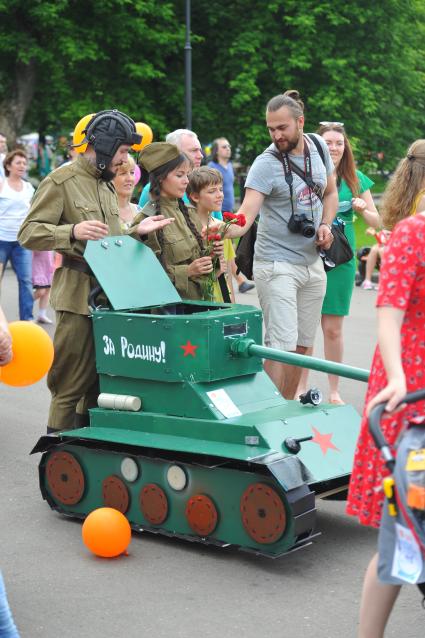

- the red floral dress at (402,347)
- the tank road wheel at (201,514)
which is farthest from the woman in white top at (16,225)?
the red floral dress at (402,347)

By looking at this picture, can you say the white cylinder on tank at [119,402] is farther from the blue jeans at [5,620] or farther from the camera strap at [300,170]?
the blue jeans at [5,620]

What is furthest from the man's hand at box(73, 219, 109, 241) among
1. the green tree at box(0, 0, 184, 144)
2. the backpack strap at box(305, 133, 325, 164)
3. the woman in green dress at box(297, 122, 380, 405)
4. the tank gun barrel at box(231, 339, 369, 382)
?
the green tree at box(0, 0, 184, 144)

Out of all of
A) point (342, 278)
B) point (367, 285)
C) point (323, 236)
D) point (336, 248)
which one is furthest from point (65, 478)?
point (367, 285)

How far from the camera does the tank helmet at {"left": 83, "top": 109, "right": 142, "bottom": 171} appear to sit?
18.6 feet

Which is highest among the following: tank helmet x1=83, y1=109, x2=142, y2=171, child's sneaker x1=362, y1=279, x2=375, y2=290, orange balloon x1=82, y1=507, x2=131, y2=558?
tank helmet x1=83, y1=109, x2=142, y2=171

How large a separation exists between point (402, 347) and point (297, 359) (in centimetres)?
148

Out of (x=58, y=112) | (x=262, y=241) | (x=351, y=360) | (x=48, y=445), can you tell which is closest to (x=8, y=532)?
(x=48, y=445)

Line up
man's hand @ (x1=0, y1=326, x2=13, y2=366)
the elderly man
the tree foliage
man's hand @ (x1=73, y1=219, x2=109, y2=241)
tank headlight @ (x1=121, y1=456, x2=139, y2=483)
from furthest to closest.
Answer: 1. the tree foliage
2. the elderly man
3. man's hand @ (x1=73, y1=219, x2=109, y2=241)
4. tank headlight @ (x1=121, y1=456, x2=139, y2=483)
5. man's hand @ (x1=0, y1=326, x2=13, y2=366)

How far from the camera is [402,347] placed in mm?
3619

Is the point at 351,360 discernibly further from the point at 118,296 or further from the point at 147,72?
the point at 147,72

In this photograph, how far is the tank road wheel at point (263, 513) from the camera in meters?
4.83

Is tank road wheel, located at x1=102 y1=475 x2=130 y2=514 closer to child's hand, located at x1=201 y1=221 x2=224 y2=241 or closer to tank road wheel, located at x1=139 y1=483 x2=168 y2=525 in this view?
tank road wheel, located at x1=139 y1=483 x2=168 y2=525

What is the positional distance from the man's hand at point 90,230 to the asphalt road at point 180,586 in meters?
1.43

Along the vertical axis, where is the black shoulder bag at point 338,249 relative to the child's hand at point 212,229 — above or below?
below
